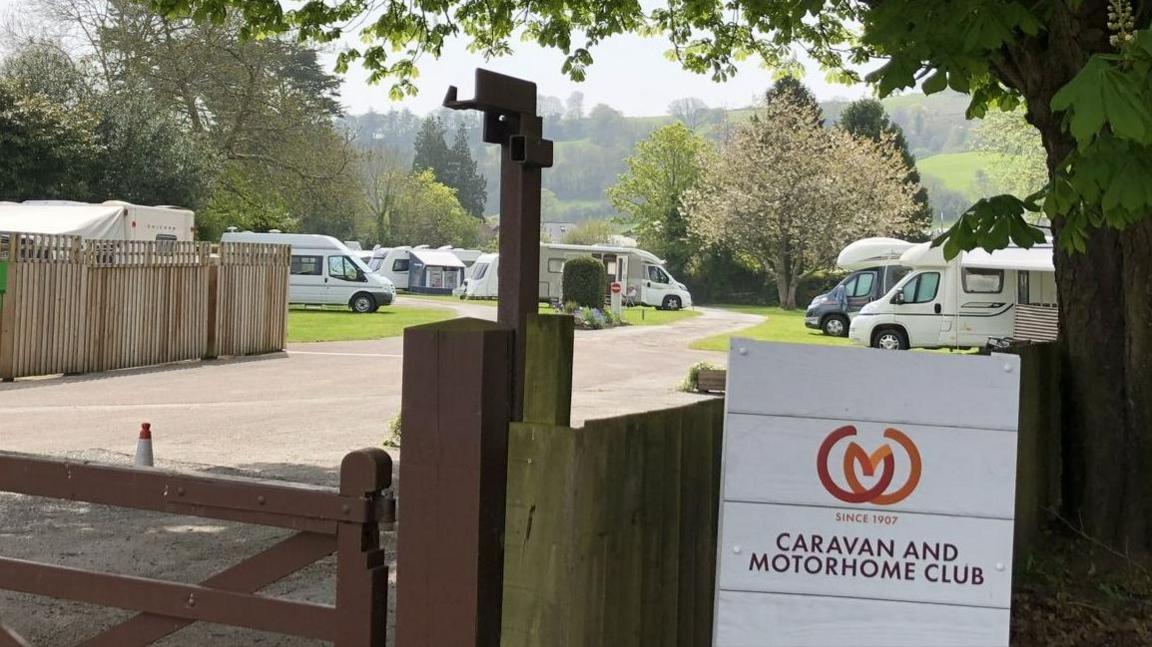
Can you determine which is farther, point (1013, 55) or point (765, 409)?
point (1013, 55)

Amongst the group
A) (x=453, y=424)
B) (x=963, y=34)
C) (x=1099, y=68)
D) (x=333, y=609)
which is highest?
(x=963, y=34)

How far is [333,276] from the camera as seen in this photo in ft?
128

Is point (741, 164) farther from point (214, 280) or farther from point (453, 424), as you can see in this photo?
point (453, 424)

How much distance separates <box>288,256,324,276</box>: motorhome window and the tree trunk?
33963 mm

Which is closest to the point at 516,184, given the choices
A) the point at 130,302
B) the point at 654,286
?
the point at 130,302

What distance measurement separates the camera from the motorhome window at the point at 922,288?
27656 millimetres

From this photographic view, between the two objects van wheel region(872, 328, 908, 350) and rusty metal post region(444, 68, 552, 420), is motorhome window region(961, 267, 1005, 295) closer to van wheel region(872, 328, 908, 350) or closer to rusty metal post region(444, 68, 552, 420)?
van wheel region(872, 328, 908, 350)

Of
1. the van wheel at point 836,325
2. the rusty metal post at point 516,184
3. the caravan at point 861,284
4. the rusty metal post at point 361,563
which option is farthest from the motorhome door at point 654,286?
the rusty metal post at point 361,563

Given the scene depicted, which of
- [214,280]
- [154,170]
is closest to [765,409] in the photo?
[214,280]

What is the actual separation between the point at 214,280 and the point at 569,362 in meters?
18.4

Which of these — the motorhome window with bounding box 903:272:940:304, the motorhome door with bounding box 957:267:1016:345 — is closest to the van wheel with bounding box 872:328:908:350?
the motorhome window with bounding box 903:272:940:304

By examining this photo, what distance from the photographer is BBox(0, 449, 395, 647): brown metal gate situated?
3373 millimetres

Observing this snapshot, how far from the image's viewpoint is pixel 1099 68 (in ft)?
11.4

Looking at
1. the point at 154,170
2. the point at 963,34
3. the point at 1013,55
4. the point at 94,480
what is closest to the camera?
the point at 94,480
